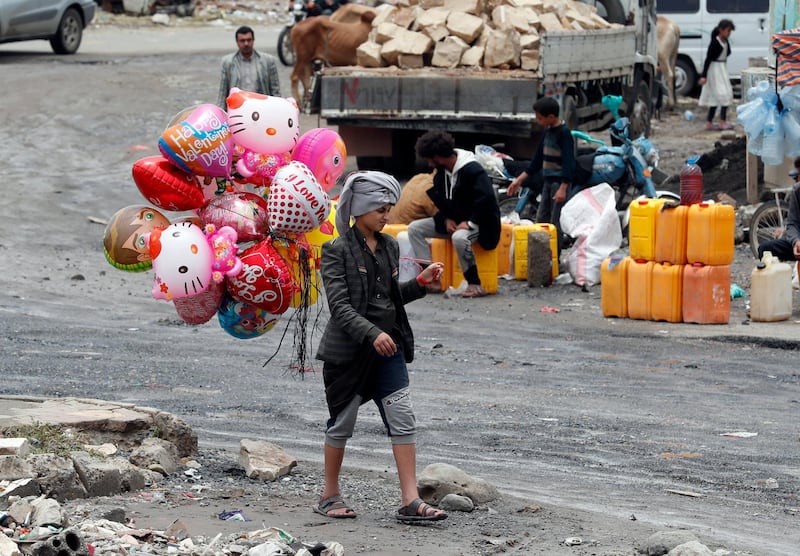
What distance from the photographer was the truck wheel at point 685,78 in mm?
27234

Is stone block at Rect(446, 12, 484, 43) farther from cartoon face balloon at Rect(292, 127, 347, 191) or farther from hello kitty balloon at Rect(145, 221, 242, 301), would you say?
hello kitty balloon at Rect(145, 221, 242, 301)

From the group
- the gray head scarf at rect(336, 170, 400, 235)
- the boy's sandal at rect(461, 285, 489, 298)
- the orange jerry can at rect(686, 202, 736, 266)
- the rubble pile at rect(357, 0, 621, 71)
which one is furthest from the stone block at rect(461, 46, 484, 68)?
the gray head scarf at rect(336, 170, 400, 235)

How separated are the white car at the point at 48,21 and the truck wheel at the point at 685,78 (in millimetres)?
11486

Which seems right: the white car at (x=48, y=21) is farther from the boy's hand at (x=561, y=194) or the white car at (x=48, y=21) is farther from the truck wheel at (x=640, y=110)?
the boy's hand at (x=561, y=194)

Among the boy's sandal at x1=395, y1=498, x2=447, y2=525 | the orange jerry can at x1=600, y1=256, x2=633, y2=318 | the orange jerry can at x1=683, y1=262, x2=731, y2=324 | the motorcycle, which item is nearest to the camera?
the boy's sandal at x1=395, y1=498, x2=447, y2=525

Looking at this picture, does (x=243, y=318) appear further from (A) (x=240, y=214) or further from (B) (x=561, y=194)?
(B) (x=561, y=194)

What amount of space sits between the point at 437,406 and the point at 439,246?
4.42 metres

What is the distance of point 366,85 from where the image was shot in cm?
1722

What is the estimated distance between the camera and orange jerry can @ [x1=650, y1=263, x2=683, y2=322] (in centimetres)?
1174

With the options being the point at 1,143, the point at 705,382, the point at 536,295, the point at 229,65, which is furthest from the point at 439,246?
the point at 1,143

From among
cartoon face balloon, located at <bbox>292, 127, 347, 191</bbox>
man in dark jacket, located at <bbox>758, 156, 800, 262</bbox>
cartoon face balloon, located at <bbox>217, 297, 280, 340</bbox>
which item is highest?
cartoon face balloon, located at <bbox>292, 127, 347, 191</bbox>

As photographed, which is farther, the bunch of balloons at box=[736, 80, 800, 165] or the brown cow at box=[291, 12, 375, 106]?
the brown cow at box=[291, 12, 375, 106]

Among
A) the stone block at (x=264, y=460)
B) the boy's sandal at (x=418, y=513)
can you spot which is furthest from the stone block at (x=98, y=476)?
the boy's sandal at (x=418, y=513)

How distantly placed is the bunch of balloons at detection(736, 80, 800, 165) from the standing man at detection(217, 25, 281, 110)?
16.0 ft
